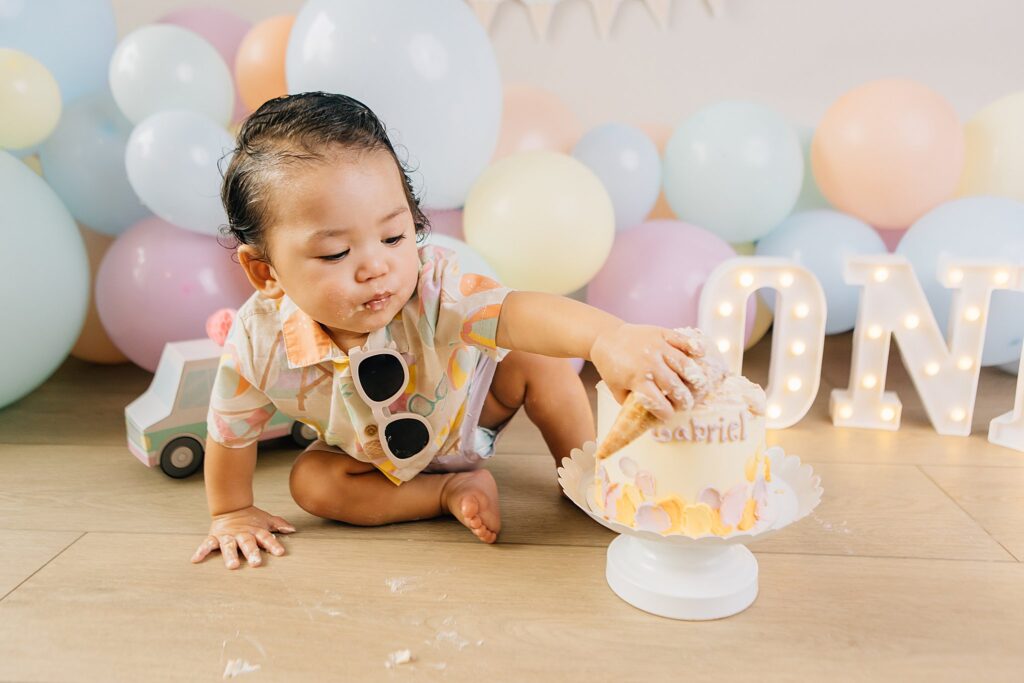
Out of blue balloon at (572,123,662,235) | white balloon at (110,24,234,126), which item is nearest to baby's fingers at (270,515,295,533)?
white balloon at (110,24,234,126)

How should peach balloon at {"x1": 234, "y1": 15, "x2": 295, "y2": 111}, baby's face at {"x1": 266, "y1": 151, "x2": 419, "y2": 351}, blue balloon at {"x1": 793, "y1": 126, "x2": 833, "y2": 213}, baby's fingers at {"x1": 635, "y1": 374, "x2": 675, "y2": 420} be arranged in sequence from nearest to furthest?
baby's fingers at {"x1": 635, "y1": 374, "x2": 675, "y2": 420}, baby's face at {"x1": 266, "y1": 151, "x2": 419, "y2": 351}, peach balloon at {"x1": 234, "y1": 15, "x2": 295, "y2": 111}, blue balloon at {"x1": 793, "y1": 126, "x2": 833, "y2": 213}

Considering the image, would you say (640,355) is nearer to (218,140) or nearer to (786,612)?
(786,612)

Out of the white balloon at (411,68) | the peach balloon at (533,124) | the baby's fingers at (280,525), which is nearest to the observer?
the baby's fingers at (280,525)

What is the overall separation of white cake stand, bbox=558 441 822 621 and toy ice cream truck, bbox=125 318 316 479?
695 mm

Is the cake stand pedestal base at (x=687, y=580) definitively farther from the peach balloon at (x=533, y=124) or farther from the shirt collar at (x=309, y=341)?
the peach balloon at (x=533, y=124)

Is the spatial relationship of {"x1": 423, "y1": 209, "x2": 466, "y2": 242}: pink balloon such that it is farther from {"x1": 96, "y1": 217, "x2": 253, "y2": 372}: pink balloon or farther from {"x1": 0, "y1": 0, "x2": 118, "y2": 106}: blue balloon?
{"x1": 0, "y1": 0, "x2": 118, "y2": 106}: blue balloon

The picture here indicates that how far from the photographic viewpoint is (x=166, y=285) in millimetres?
1708

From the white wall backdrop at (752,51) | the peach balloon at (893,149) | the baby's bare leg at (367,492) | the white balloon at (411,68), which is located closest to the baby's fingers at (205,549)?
the baby's bare leg at (367,492)

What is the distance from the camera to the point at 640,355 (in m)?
0.85

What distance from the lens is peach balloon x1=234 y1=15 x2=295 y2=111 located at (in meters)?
1.77

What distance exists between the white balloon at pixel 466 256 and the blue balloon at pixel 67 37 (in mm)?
954

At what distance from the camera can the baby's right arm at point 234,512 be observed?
1103 millimetres

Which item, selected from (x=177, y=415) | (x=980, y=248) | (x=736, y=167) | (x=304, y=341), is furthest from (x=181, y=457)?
(x=980, y=248)

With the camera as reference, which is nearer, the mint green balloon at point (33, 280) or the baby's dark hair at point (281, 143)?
the baby's dark hair at point (281, 143)
